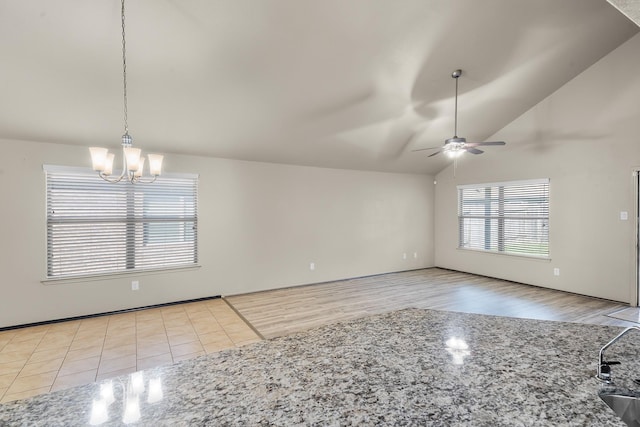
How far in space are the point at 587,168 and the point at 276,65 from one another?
16.6 ft

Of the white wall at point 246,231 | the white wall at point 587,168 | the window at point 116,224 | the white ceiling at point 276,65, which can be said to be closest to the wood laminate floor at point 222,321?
the white wall at point 246,231

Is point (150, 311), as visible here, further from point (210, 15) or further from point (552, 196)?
point (552, 196)

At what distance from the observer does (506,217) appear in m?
6.09

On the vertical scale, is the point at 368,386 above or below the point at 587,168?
below

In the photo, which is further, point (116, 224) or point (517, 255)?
point (517, 255)

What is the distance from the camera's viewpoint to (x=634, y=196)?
4.38 meters

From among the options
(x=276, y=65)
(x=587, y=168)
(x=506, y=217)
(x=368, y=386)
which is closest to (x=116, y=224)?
(x=276, y=65)

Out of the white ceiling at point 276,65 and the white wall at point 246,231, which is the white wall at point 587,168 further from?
the white wall at point 246,231

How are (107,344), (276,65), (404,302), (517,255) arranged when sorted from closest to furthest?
(276,65), (107,344), (404,302), (517,255)

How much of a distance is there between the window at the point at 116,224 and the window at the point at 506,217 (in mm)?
5611

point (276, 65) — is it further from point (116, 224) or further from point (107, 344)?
point (107, 344)

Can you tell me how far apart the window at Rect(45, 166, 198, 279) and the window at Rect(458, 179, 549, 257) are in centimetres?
561

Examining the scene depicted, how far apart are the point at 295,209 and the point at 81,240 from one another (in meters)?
3.19

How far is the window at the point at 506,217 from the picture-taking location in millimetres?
5559
